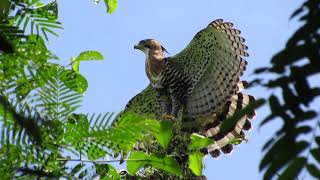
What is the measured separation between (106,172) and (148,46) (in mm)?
5761

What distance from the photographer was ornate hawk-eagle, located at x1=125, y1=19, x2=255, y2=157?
24.3 feet

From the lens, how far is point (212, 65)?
7.93m

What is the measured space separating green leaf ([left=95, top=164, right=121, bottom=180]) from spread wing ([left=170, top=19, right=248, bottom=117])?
4327 mm

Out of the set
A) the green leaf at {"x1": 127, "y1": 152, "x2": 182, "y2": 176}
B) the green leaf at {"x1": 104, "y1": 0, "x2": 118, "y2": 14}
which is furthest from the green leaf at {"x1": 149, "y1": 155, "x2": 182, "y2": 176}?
the green leaf at {"x1": 104, "y1": 0, "x2": 118, "y2": 14}

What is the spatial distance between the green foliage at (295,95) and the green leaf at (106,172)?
1.46 metres

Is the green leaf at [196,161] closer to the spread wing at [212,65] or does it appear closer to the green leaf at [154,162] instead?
the green leaf at [154,162]

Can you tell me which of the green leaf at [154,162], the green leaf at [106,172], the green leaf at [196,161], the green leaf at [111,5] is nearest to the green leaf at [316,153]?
the green leaf at [106,172]

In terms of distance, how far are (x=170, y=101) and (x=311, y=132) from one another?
22.3 ft

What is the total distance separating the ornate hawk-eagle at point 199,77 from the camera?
739 cm

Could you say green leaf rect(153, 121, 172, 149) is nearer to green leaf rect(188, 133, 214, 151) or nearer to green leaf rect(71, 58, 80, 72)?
green leaf rect(188, 133, 214, 151)

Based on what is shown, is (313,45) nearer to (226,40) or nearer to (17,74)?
(17,74)

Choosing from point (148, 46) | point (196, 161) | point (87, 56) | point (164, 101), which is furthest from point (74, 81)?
point (148, 46)

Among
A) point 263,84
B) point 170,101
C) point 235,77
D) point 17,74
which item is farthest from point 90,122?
point 170,101

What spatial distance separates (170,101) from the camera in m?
8.06
